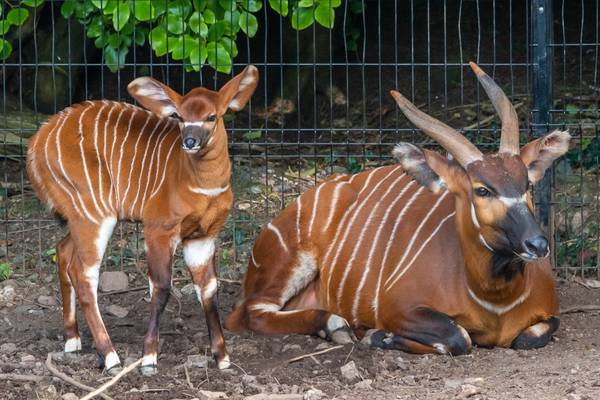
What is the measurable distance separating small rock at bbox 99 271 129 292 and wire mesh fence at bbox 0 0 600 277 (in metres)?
0.19

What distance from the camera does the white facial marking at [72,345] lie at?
18.2ft

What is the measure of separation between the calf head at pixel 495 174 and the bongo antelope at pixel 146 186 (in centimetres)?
85

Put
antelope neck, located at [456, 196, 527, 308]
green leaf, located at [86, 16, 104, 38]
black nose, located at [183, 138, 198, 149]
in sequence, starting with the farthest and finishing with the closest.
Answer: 1. green leaf, located at [86, 16, 104, 38]
2. antelope neck, located at [456, 196, 527, 308]
3. black nose, located at [183, 138, 198, 149]

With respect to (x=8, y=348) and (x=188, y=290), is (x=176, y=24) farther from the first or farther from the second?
(x=8, y=348)

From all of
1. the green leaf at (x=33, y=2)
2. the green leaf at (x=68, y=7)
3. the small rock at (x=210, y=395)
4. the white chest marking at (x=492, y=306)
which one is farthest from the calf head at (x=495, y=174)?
the green leaf at (x=68, y=7)

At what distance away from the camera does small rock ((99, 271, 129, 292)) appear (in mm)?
6879

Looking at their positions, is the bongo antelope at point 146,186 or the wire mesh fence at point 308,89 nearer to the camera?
the bongo antelope at point 146,186

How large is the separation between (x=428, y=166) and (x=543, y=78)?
1.53 metres

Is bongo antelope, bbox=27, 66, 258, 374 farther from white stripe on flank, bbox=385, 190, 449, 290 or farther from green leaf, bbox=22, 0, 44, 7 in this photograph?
green leaf, bbox=22, 0, 44, 7

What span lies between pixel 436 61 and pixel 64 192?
14.9ft

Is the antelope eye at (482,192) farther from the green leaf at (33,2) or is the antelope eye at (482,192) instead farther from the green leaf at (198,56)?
the green leaf at (33,2)

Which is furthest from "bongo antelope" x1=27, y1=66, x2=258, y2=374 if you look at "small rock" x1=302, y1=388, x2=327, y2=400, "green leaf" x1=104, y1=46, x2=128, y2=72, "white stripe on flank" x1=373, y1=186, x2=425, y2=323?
"green leaf" x1=104, y1=46, x2=128, y2=72

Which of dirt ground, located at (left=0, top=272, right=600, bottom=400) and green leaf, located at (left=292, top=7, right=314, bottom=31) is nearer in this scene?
dirt ground, located at (left=0, top=272, right=600, bottom=400)

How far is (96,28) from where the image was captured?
7.25 m
